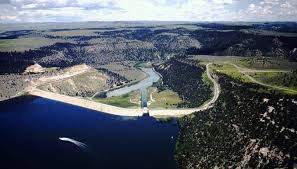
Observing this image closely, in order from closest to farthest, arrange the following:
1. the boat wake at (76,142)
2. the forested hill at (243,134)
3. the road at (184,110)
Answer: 1. the forested hill at (243,134)
2. the boat wake at (76,142)
3. the road at (184,110)

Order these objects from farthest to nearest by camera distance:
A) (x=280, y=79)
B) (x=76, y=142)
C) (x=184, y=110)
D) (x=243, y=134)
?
1. (x=184, y=110)
2. (x=280, y=79)
3. (x=76, y=142)
4. (x=243, y=134)

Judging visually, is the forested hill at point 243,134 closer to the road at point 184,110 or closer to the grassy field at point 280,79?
the road at point 184,110

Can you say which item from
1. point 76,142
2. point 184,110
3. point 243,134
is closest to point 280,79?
point 184,110

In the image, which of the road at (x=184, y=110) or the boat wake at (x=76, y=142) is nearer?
the boat wake at (x=76, y=142)

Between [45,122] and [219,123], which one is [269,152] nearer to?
[219,123]

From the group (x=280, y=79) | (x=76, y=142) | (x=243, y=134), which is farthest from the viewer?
(x=280, y=79)

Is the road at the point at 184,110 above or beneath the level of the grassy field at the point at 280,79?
beneath

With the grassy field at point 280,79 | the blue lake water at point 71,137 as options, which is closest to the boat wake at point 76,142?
the blue lake water at point 71,137

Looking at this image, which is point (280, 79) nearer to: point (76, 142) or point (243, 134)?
point (243, 134)

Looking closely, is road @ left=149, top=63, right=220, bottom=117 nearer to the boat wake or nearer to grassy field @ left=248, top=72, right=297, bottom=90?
grassy field @ left=248, top=72, right=297, bottom=90
